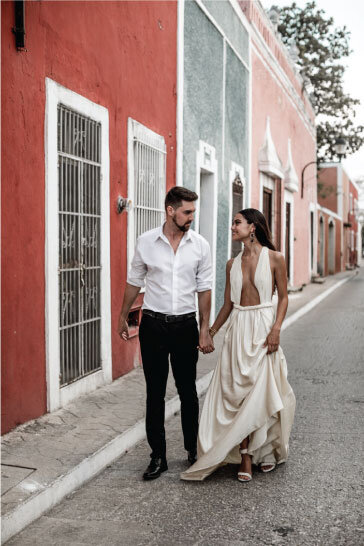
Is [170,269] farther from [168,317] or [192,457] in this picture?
[192,457]

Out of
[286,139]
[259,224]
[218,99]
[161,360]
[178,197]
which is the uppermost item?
[286,139]

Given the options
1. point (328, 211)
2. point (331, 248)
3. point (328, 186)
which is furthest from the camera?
point (328, 186)

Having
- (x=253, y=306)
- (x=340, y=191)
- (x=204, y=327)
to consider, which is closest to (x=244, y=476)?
(x=204, y=327)

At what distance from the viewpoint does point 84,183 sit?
21.4 ft

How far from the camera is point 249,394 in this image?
14.8 ft

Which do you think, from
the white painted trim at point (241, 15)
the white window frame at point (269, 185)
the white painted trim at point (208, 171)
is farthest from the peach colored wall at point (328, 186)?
the white painted trim at point (208, 171)

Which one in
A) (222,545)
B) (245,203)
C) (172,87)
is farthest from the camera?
(245,203)

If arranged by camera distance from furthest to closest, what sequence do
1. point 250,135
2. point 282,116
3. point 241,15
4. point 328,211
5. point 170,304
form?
point 328,211, point 282,116, point 250,135, point 241,15, point 170,304

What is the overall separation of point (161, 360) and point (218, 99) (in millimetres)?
8138

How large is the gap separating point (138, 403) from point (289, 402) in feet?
6.60

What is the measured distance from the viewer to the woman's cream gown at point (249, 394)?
4457mm

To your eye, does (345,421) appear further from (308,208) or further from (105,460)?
(308,208)

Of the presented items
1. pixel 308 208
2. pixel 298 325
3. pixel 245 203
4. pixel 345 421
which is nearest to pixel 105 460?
pixel 345 421

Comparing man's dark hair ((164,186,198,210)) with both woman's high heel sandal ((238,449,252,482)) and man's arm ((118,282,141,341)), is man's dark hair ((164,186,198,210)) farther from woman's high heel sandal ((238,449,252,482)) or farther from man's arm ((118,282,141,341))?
woman's high heel sandal ((238,449,252,482))
